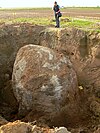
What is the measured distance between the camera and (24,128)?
9117mm

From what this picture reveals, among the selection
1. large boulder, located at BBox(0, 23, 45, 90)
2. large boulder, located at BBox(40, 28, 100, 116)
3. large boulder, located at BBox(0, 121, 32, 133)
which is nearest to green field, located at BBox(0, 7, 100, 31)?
large boulder, located at BBox(40, 28, 100, 116)

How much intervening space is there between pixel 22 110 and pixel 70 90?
2.04 meters

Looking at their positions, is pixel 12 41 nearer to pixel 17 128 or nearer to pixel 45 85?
pixel 45 85

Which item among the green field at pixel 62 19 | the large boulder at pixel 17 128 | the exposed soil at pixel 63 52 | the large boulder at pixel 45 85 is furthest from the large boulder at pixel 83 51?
the large boulder at pixel 17 128

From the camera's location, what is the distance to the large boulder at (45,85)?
44.4 feet

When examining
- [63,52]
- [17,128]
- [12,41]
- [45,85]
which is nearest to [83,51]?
[63,52]

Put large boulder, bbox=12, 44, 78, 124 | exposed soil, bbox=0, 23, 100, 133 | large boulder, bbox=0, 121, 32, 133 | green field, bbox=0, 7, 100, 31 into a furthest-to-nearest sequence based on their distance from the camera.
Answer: green field, bbox=0, 7, 100, 31, exposed soil, bbox=0, 23, 100, 133, large boulder, bbox=12, 44, 78, 124, large boulder, bbox=0, 121, 32, 133

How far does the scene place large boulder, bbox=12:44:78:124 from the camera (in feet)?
44.4

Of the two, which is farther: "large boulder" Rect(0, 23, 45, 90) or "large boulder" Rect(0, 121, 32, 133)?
"large boulder" Rect(0, 23, 45, 90)

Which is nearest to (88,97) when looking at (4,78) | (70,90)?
(70,90)

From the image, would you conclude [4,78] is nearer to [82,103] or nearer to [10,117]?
[10,117]

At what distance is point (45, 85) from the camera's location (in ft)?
44.3

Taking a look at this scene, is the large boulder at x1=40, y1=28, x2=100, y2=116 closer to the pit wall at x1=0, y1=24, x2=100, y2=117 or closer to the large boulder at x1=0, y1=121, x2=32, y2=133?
the pit wall at x1=0, y1=24, x2=100, y2=117

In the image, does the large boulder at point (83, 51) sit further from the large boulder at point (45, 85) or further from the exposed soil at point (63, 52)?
the large boulder at point (45, 85)
